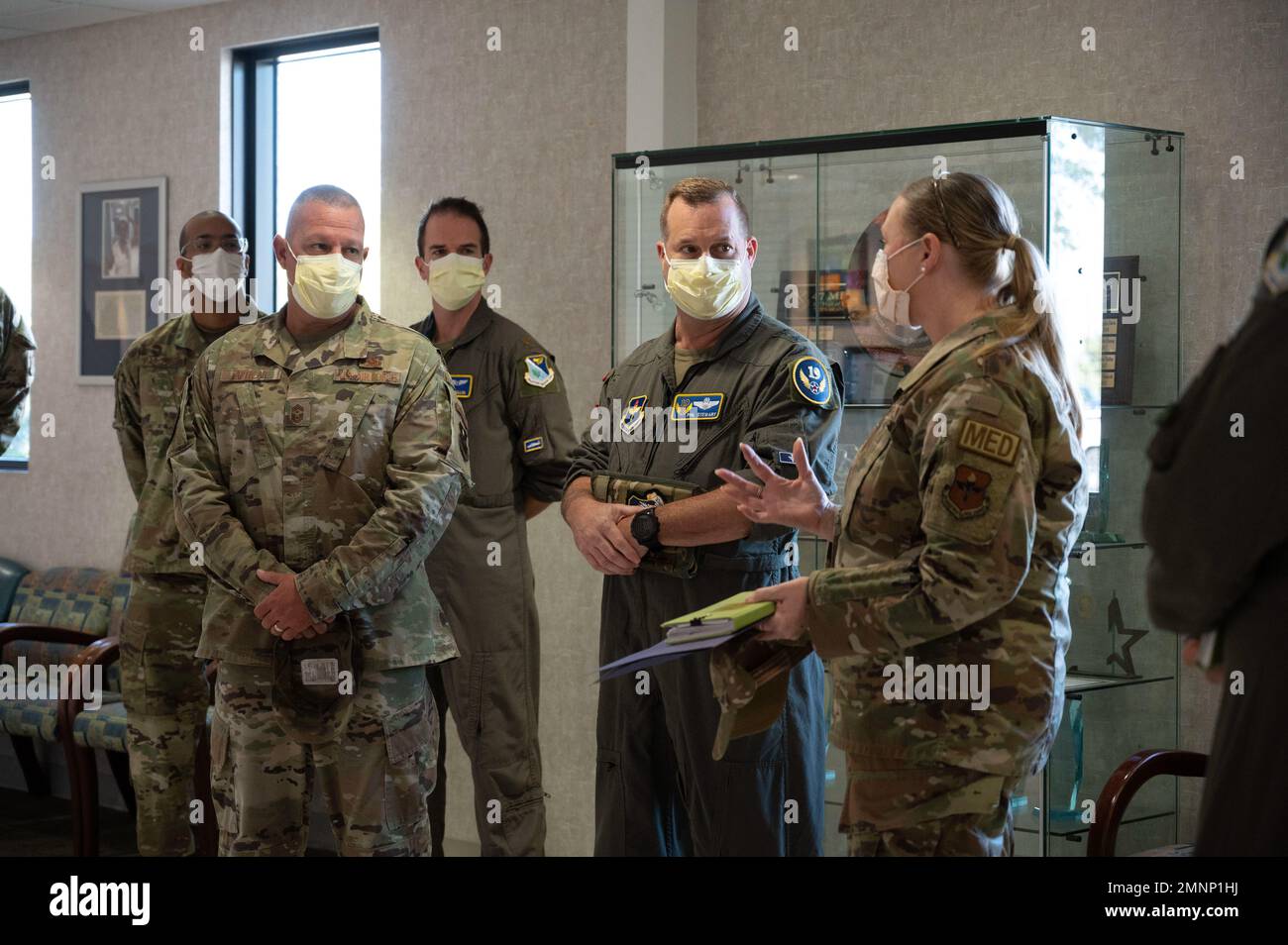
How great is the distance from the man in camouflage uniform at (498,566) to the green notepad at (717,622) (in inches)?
62.4

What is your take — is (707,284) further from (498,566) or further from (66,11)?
(66,11)

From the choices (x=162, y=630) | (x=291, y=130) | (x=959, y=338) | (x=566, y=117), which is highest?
(x=291, y=130)

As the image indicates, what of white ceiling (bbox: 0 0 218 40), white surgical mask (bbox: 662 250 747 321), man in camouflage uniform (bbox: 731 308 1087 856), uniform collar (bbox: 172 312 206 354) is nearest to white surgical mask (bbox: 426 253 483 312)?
uniform collar (bbox: 172 312 206 354)

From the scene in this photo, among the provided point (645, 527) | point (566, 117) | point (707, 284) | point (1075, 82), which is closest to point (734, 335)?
point (707, 284)

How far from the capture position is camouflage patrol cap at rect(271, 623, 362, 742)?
2.73m

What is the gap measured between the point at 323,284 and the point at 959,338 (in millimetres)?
1421

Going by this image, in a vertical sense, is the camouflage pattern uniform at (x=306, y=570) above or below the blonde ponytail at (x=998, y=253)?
below

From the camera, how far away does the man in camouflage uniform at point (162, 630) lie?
11.8 feet

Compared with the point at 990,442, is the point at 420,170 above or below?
above

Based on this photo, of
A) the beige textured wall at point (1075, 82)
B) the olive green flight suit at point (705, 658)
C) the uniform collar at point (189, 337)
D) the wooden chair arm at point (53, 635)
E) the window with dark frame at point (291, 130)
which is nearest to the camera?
the olive green flight suit at point (705, 658)

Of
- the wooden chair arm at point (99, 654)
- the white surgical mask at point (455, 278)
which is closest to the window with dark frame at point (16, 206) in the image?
the wooden chair arm at point (99, 654)

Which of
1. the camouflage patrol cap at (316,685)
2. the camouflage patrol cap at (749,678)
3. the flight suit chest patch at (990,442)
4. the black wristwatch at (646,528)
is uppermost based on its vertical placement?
the flight suit chest patch at (990,442)

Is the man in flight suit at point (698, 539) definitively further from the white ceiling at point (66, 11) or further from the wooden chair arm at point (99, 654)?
the white ceiling at point (66, 11)

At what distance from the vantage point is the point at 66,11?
18.7 feet
